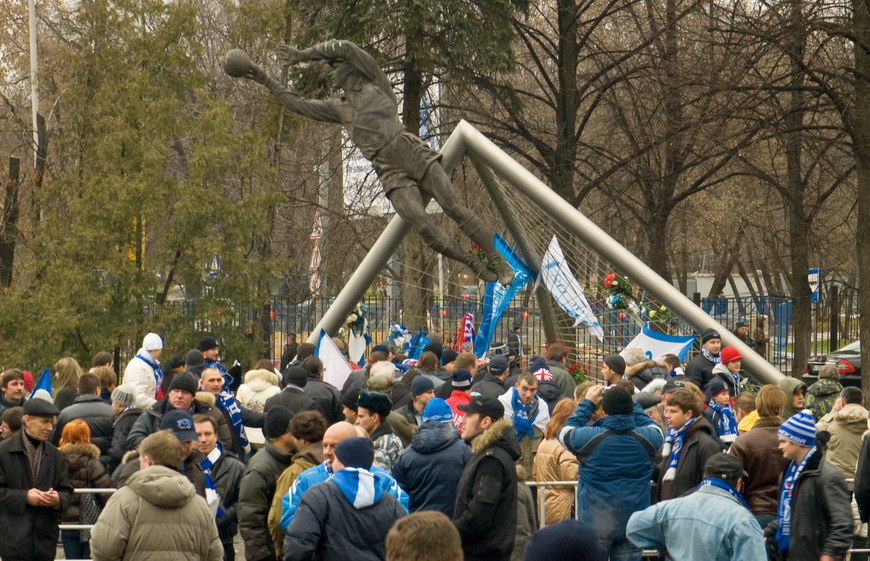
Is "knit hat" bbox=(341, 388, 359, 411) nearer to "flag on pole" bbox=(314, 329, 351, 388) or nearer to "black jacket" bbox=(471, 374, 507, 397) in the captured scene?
"black jacket" bbox=(471, 374, 507, 397)

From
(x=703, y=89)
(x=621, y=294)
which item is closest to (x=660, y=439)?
(x=621, y=294)

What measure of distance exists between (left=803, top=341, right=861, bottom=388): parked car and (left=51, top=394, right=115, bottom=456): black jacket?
565 inches

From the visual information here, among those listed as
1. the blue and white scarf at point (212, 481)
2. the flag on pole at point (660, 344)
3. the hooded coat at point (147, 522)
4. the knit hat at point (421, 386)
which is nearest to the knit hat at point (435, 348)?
the flag on pole at point (660, 344)

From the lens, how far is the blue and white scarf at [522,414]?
9492mm

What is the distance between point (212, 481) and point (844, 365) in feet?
60.2

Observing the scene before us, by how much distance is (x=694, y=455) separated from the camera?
7.43 m

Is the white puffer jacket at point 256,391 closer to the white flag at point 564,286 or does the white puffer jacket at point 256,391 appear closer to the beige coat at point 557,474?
the beige coat at point 557,474

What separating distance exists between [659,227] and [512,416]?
15244 mm

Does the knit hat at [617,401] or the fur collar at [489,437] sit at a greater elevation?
the knit hat at [617,401]

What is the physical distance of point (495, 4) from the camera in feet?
70.4

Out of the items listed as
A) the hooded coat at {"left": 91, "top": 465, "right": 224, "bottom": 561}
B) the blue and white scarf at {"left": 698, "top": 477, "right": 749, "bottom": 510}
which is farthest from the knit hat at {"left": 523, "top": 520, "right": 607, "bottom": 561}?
the hooded coat at {"left": 91, "top": 465, "right": 224, "bottom": 561}

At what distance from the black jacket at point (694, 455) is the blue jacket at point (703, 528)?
1.47 m

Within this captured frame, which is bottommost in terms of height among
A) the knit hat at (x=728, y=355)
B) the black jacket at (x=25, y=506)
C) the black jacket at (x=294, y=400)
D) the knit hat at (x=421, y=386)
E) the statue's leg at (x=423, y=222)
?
the black jacket at (x=25, y=506)

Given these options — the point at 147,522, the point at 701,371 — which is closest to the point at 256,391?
the point at 701,371
